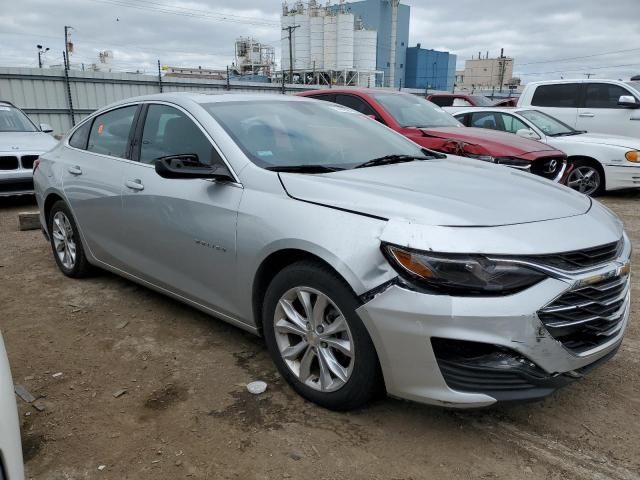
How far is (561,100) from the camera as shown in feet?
34.6

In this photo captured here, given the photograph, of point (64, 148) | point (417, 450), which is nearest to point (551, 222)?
point (417, 450)

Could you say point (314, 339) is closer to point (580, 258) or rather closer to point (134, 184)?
point (580, 258)

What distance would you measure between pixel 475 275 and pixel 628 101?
368 inches

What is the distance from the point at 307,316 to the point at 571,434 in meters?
1.34

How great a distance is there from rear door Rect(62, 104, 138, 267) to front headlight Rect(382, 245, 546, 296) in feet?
8.06

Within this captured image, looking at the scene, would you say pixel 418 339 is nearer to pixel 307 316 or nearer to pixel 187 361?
pixel 307 316

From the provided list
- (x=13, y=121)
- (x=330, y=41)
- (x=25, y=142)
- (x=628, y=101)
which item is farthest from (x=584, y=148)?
(x=330, y=41)

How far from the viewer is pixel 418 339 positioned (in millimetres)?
2141

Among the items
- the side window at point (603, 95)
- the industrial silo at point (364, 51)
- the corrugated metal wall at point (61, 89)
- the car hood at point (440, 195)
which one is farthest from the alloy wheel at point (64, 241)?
the industrial silo at point (364, 51)

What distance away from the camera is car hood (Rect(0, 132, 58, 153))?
7.50 metres

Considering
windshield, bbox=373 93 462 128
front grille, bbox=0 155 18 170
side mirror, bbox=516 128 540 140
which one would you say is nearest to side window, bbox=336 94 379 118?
windshield, bbox=373 93 462 128

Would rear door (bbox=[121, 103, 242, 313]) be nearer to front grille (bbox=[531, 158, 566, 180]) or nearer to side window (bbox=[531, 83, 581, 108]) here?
front grille (bbox=[531, 158, 566, 180])

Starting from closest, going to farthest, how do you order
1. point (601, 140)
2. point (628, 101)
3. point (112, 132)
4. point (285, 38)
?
point (112, 132)
point (601, 140)
point (628, 101)
point (285, 38)

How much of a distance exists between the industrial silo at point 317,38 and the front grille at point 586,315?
49090mm
